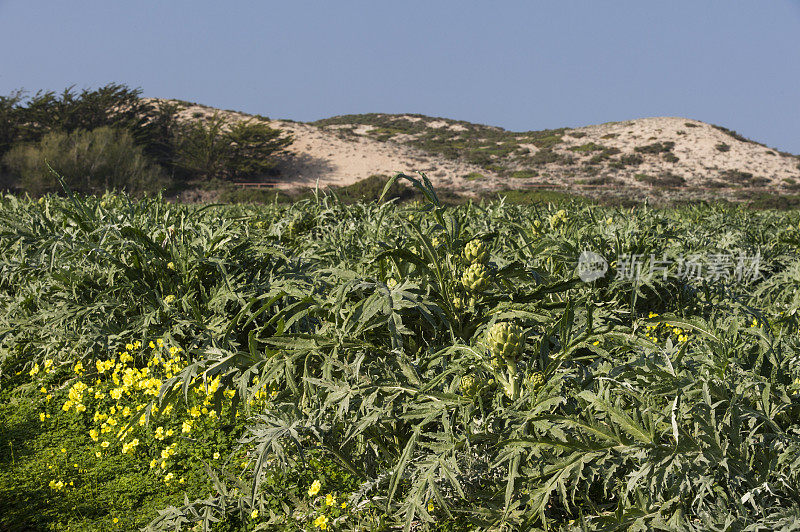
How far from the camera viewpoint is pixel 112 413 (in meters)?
Result: 3.16

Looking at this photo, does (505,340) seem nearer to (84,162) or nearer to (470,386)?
(470,386)

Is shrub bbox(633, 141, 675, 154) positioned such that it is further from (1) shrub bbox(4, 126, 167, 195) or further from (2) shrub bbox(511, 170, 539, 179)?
(1) shrub bbox(4, 126, 167, 195)

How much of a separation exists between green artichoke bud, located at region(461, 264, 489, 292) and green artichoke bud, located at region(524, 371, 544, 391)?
361 millimetres

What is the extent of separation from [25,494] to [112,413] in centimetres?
65

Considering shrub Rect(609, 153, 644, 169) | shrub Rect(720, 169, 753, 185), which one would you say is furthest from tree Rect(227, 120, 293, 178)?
shrub Rect(720, 169, 753, 185)

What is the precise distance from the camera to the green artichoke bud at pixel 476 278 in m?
2.01

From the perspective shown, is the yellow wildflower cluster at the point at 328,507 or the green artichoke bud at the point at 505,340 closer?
the green artichoke bud at the point at 505,340

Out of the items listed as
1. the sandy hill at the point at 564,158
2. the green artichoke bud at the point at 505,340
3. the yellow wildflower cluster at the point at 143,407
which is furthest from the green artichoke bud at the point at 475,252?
the sandy hill at the point at 564,158

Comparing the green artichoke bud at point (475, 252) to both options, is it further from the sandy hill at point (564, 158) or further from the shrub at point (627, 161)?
the shrub at point (627, 161)

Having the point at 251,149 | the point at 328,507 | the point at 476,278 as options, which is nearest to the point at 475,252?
the point at 476,278

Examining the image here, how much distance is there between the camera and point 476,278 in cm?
201

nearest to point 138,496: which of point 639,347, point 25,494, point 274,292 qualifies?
point 25,494

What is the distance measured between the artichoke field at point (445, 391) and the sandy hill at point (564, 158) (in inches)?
1367

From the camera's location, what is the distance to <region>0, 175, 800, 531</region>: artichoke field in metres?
1.61
